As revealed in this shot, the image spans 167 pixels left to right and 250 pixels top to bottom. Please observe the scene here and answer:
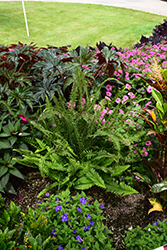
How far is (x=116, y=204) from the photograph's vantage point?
2.04 m

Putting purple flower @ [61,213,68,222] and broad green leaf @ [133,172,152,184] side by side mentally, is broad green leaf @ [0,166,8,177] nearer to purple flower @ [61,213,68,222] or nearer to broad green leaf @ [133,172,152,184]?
purple flower @ [61,213,68,222]

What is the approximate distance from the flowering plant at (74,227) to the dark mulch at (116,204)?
14 centimetres

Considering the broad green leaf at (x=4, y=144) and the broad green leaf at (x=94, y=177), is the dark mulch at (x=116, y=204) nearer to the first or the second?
the broad green leaf at (x=94, y=177)

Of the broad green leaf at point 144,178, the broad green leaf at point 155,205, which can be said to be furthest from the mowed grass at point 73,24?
the broad green leaf at point 155,205

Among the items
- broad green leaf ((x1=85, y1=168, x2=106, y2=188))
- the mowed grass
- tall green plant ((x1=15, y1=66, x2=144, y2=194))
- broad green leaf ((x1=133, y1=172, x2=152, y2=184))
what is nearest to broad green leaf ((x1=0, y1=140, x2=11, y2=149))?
tall green plant ((x1=15, y1=66, x2=144, y2=194))

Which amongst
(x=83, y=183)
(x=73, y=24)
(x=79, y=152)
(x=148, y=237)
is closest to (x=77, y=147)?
(x=79, y=152)

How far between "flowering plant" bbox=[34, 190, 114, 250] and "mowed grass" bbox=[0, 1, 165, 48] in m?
5.01

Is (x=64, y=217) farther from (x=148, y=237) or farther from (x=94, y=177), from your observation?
(x=148, y=237)

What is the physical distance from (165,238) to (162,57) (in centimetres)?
301

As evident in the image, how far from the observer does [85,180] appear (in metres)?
2.06

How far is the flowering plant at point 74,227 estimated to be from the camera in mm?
1617

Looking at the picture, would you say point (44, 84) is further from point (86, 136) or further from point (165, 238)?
point (165, 238)

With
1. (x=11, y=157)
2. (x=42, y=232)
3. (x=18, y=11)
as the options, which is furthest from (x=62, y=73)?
(x=18, y=11)

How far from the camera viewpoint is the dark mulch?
190 centimetres
